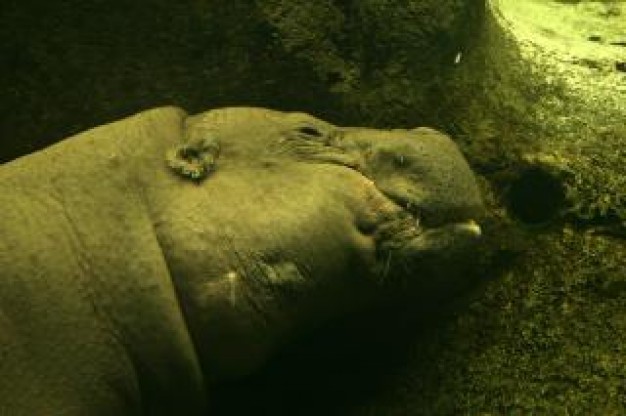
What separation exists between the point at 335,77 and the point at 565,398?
4.84ft

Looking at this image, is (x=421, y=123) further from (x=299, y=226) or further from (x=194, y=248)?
(x=194, y=248)

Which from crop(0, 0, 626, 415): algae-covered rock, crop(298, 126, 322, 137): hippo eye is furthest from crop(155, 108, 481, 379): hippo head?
→ crop(0, 0, 626, 415): algae-covered rock

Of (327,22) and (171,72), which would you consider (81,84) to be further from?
(327,22)

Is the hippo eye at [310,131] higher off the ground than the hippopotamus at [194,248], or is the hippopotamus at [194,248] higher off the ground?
the hippo eye at [310,131]

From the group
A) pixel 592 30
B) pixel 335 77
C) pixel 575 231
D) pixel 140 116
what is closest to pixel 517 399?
pixel 575 231

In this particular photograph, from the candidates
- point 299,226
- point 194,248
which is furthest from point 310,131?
point 194,248

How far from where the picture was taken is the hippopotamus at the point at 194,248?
2.04 meters

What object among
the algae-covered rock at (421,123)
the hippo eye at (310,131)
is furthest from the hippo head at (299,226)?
the algae-covered rock at (421,123)

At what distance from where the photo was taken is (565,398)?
2367 millimetres

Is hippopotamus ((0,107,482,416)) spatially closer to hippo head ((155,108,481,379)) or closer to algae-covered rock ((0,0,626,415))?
hippo head ((155,108,481,379))

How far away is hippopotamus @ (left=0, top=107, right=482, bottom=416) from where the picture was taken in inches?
80.1

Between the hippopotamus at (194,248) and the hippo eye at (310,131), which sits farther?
the hippo eye at (310,131)

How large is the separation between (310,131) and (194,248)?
64cm

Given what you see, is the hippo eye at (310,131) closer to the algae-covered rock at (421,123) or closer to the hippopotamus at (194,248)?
the hippopotamus at (194,248)
